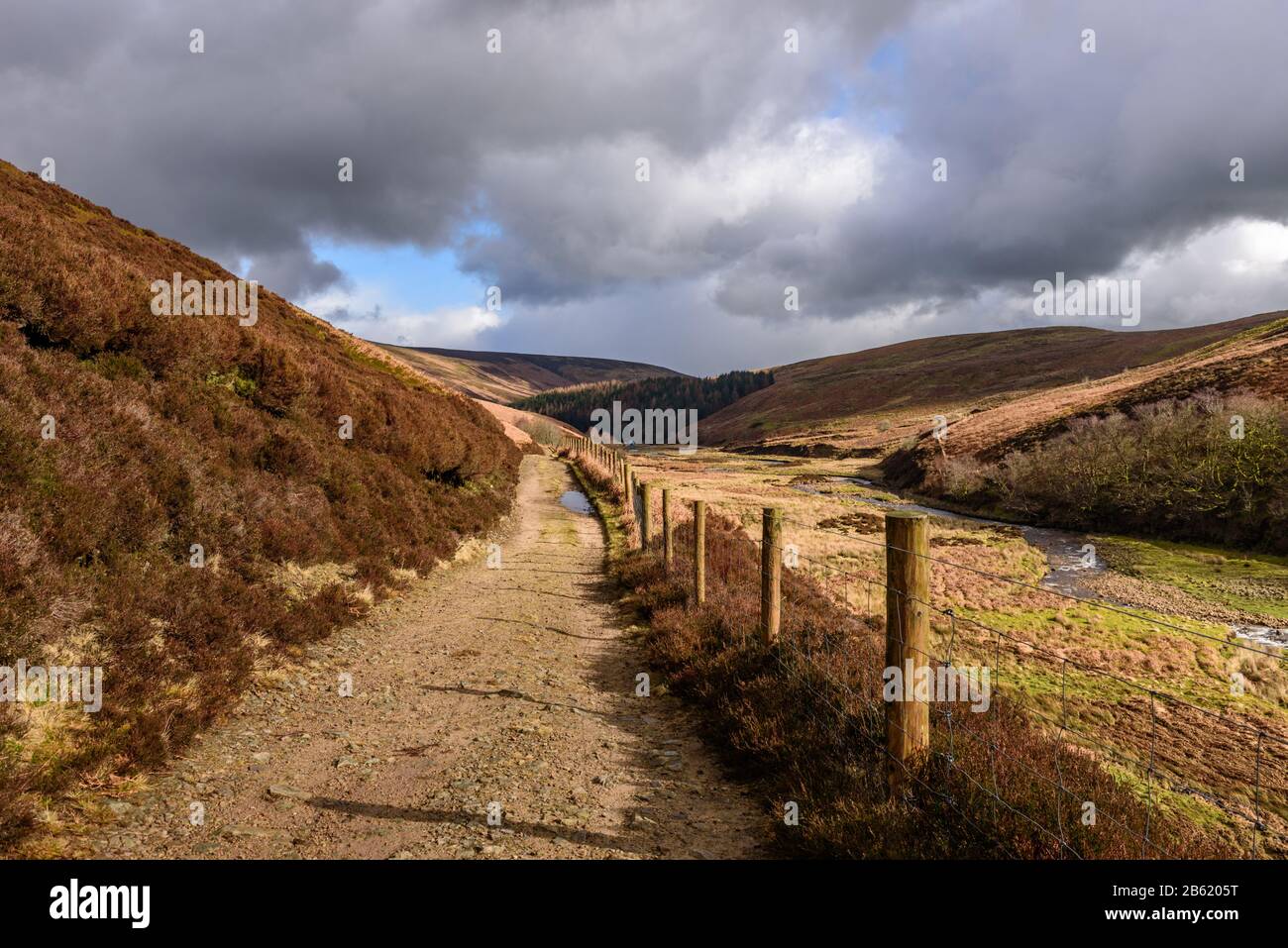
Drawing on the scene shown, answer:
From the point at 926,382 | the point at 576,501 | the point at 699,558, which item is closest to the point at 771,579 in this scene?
the point at 699,558

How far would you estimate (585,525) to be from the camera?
23.5 metres

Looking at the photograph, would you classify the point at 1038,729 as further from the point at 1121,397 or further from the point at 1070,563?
the point at 1121,397

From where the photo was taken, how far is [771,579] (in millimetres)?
7766

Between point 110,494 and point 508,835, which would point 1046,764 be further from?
point 110,494

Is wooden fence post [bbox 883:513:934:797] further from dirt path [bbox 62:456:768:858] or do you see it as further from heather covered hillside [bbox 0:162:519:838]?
heather covered hillside [bbox 0:162:519:838]

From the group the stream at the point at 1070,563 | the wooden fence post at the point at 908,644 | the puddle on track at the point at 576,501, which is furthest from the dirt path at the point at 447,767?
the puddle on track at the point at 576,501

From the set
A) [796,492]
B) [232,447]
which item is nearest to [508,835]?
[232,447]

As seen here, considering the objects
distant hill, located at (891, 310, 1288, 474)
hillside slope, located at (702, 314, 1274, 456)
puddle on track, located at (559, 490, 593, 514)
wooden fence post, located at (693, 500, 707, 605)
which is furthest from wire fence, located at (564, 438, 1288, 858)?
hillside slope, located at (702, 314, 1274, 456)

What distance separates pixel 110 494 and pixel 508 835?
5.89 meters

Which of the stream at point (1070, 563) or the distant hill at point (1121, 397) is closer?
the stream at point (1070, 563)

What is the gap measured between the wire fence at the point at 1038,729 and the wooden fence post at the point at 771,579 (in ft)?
0.50

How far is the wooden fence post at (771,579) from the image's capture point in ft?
25.1

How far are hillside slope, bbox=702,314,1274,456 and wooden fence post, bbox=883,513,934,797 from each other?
248 ft

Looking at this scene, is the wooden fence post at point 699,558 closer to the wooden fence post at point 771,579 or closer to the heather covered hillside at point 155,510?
the wooden fence post at point 771,579
